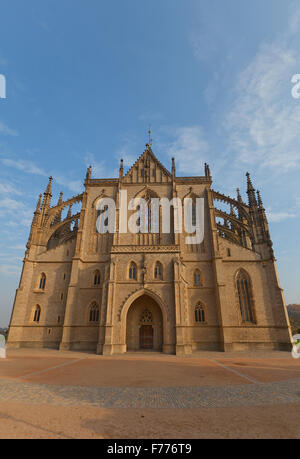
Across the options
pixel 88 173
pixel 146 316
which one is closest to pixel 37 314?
pixel 146 316

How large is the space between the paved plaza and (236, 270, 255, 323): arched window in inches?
597

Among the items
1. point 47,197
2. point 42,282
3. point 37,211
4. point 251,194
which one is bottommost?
point 42,282

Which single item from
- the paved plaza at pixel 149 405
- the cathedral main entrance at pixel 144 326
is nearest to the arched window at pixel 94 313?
the cathedral main entrance at pixel 144 326

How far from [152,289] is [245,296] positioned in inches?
472

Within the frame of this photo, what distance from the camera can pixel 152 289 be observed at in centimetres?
A: 2462

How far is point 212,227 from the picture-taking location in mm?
29641

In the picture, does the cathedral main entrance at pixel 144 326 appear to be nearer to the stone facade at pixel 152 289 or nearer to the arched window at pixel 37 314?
the stone facade at pixel 152 289

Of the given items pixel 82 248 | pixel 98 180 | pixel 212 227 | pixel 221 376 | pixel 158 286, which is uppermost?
pixel 98 180

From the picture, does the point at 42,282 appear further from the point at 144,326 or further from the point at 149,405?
the point at 149,405

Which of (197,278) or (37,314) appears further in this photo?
(197,278)

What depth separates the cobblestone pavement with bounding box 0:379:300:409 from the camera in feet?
24.6

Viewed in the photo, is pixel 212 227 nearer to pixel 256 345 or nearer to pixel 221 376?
pixel 256 345
